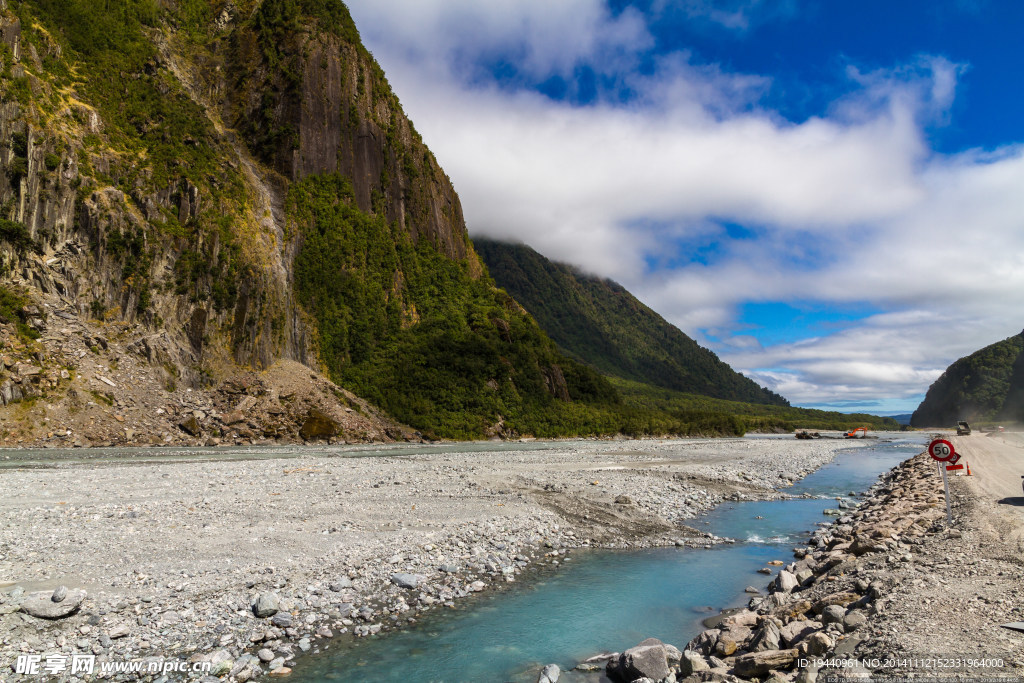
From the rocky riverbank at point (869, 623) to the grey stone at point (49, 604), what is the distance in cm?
850

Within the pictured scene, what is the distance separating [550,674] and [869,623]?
455 centimetres

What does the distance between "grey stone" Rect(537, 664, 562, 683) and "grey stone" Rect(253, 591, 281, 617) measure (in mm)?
4774

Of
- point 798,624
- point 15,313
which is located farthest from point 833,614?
point 15,313

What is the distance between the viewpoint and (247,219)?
7012 centimetres

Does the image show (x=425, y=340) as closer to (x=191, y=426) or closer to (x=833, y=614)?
(x=191, y=426)

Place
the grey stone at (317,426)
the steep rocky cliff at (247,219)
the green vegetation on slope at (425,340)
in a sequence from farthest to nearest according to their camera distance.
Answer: the green vegetation on slope at (425,340), the grey stone at (317,426), the steep rocky cliff at (247,219)

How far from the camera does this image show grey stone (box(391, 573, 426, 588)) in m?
11.3

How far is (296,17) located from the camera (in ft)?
309

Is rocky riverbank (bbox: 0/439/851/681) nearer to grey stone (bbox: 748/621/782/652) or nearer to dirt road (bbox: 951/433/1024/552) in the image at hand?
grey stone (bbox: 748/621/782/652)

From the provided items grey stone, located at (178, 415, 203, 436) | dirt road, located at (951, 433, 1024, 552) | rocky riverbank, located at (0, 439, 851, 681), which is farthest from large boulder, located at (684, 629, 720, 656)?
grey stone, located at (178, 415, 203, 436)

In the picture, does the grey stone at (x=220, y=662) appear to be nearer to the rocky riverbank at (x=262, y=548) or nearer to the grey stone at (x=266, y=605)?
the rocky riverbank at (x=262, y=548)

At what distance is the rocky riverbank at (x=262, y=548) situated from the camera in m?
8.48

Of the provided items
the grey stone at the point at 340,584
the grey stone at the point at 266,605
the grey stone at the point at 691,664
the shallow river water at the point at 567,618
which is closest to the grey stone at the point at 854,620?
the grey stone at the point at 691,664

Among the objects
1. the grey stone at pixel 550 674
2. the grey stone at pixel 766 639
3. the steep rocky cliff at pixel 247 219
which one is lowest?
the grey stone at pixel 550 674
